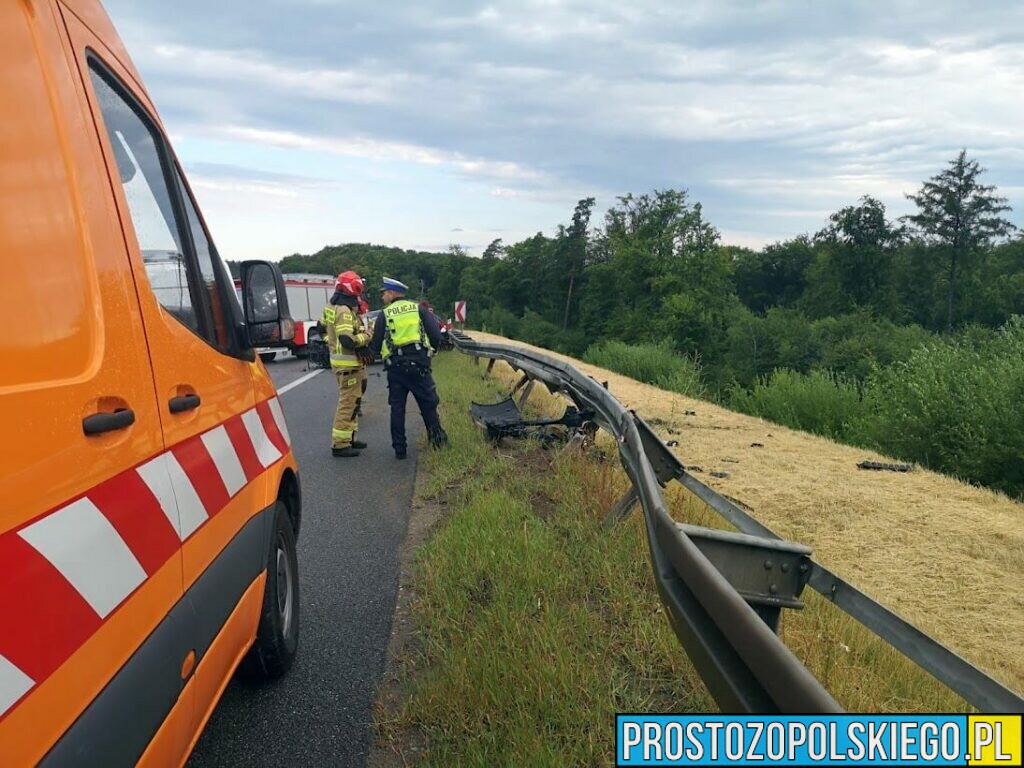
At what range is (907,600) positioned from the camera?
4.04 meters

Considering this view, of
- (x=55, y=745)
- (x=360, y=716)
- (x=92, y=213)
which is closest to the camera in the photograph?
(x=55, y=745)

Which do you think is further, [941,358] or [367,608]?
[941,358]

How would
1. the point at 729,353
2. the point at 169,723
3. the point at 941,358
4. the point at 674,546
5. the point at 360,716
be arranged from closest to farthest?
the point at 169,723 < the point at 674,546 < the point at 360,716 < the point at 941,358 < the point at 729,353

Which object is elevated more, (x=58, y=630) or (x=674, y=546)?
(x=58, y=630)

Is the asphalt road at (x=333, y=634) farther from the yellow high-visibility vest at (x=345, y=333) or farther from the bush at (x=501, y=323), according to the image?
the bush at (x=501, y=323)

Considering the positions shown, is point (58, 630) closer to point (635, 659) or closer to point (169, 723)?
point (169, 723)

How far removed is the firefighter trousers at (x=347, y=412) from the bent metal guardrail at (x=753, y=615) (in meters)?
5.04

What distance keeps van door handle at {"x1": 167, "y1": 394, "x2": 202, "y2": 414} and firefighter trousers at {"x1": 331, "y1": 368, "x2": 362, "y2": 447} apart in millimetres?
5817

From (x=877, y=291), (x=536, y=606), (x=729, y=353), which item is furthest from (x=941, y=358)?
(x=877, y=291)

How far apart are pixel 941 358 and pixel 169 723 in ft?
31.6

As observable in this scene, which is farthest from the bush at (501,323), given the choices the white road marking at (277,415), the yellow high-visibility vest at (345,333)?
the white road marking at (277,415)

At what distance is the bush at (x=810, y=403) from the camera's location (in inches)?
430

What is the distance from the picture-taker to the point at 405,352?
769cm

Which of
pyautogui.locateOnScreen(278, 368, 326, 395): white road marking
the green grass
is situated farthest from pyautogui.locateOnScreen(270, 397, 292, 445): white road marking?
pyautogui.locateOnScreen(278, 368, 326, 395): white road marking
